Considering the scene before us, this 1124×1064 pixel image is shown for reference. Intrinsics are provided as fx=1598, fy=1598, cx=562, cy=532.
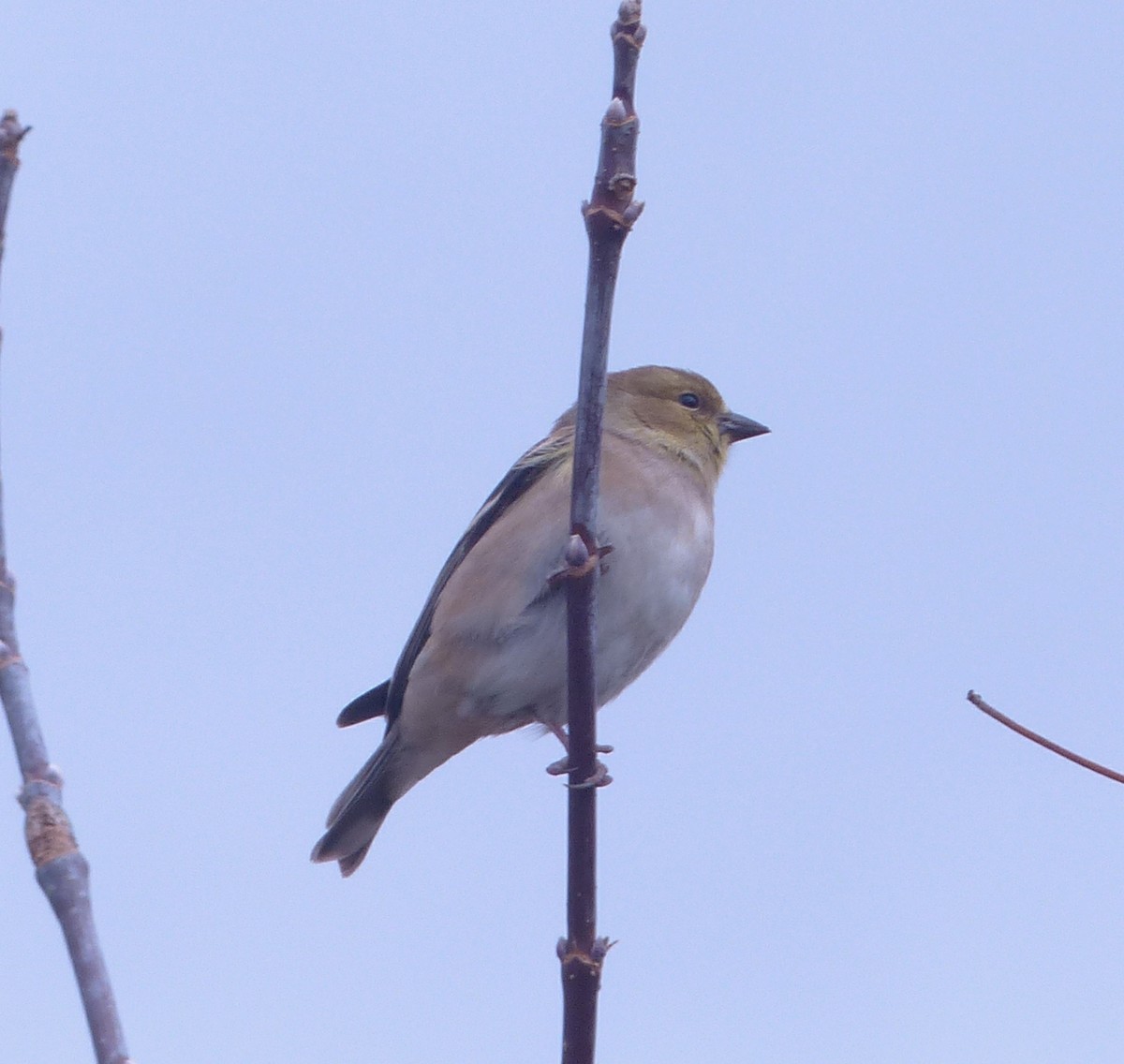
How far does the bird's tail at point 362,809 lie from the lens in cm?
718

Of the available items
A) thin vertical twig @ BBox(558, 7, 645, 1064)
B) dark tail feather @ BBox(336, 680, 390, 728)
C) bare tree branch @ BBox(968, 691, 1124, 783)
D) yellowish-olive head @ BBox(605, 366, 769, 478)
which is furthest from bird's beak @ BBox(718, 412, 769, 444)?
bare tree branch @ BBox(968, 691, 1124, 783)

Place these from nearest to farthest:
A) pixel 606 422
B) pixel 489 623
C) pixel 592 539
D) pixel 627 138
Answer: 1. pixel 627 138
2. pixel 592 539
3. pixel 489 623
4. pixel 606 422

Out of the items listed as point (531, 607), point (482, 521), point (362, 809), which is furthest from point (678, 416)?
point (362, 809)

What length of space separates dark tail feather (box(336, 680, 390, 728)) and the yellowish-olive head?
1600 millimetres

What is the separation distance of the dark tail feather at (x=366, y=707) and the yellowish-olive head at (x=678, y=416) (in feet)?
5.25

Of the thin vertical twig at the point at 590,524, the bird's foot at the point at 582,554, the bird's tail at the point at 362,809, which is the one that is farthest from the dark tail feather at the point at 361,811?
the bird's foot at the point at 582,554

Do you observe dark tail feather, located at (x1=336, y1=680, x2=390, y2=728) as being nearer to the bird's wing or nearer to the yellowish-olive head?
the bird's wing

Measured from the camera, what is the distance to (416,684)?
6723 millimetres

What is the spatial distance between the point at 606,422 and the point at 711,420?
0.63 m

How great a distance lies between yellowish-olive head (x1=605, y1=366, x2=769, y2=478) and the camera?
746cm

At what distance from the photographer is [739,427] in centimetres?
789

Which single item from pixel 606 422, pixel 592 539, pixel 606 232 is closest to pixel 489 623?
pixel 606 422

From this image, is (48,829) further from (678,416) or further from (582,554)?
(678,416)

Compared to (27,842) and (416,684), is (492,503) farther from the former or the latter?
(27,842)
